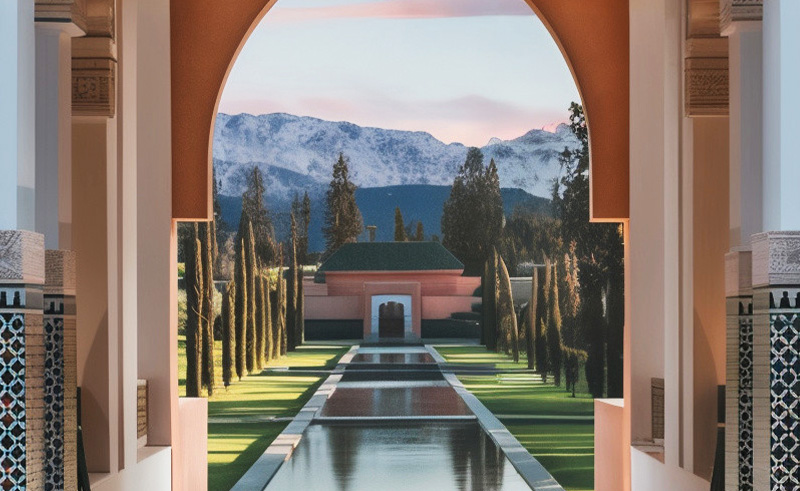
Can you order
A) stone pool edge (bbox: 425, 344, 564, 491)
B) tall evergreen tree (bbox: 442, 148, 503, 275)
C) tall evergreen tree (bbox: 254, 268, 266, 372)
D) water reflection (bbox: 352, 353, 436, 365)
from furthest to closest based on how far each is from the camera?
tall evergreen tree (bbox: 442, 148, 503, 275) → water reflection (bbox: 352, 353, 436, 365) → tall evergreen tree (bbox: 254, 268, 266, 372) → stone pool edge (bbox: 425, 344, 564, 491)

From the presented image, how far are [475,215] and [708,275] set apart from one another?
2891 centimetres

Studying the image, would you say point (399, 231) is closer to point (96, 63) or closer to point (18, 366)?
point (96, 63)

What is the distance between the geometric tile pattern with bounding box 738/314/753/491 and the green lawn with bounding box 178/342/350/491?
8768 millimetres

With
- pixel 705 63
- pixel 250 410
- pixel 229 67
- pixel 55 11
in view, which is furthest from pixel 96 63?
pixel 250 410

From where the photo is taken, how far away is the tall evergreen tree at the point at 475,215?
33.3 metres

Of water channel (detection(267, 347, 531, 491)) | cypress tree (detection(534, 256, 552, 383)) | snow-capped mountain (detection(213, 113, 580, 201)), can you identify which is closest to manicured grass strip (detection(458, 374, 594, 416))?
cypress tree (detection(534, 256, 552, 383))

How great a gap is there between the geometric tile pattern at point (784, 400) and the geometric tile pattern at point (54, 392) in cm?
223

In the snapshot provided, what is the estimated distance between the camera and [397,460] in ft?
42.4

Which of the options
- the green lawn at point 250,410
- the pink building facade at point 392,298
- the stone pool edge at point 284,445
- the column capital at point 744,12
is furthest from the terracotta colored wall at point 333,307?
the column capital at point 744,12

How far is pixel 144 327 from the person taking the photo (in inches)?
263

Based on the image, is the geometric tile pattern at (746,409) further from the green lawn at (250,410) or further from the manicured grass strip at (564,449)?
the green lawn at (250,410)

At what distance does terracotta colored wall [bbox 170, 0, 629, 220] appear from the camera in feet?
22.3

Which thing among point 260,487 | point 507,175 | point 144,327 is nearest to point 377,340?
point 507,175

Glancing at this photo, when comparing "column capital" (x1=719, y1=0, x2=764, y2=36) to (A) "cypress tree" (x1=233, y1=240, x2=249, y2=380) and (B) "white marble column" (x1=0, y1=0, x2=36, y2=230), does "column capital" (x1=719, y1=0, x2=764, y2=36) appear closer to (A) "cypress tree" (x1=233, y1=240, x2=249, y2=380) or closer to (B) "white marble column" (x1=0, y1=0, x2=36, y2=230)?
(B) "white marble column" (x1=0, y1=0, x2=36, y2=230)
